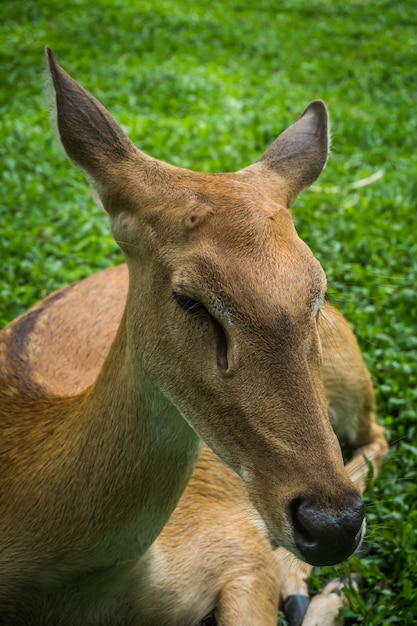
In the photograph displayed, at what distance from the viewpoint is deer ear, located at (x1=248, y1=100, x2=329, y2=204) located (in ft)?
10.1

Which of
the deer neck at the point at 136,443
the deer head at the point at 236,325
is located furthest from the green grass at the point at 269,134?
the deer neck at the point at 136,443

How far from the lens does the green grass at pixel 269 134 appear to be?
195 inches

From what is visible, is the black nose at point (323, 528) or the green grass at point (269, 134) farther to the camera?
the green grass at point (269, 134)

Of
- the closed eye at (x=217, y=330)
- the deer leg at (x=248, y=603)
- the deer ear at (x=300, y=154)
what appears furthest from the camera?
the deer leg at (x=248, y=603)

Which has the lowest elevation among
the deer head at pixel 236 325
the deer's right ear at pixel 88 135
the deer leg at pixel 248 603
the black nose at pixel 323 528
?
the deer leg at pixel 248 603

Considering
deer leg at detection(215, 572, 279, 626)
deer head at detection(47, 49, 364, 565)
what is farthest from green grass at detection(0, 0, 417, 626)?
deer head at detection(47, 49, 364, 565)

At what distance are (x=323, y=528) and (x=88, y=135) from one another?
1.53 meters

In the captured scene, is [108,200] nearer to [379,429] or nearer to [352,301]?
Answer: [379,429]

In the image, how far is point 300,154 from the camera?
320 cm

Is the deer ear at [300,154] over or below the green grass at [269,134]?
over

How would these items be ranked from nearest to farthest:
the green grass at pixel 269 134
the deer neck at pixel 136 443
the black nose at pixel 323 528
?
the black nose at pixel 323 528, the deer neck at pixel 136 443, the green grass at pixel 269 134

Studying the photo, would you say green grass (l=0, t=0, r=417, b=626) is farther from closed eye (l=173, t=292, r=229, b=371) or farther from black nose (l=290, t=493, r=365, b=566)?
closed eye (l=173, t=292, r=229, b=371)

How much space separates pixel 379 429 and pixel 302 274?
2.58 meters

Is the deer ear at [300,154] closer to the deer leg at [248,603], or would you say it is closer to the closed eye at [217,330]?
the closed eye at [217,330]
